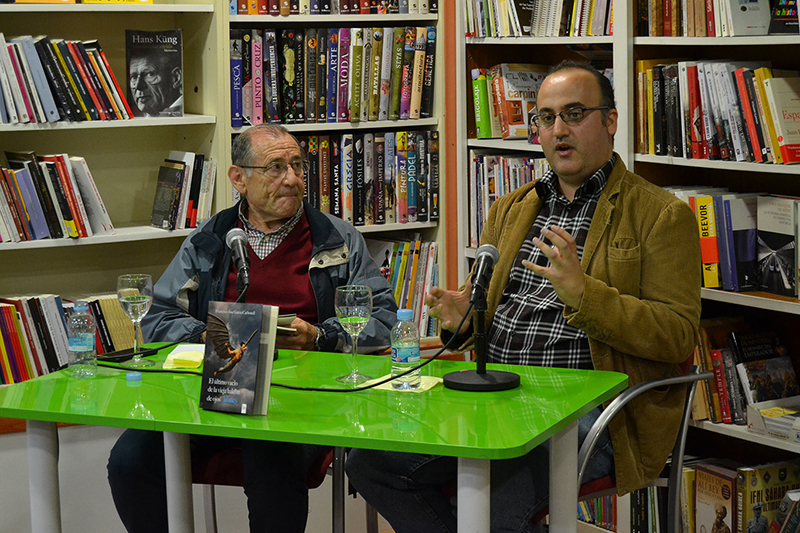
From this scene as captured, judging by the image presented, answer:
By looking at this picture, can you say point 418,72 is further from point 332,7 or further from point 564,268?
point 564,268

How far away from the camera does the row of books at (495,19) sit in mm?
3426

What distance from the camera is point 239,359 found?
1863 mm

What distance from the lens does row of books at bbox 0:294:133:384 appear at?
309cm

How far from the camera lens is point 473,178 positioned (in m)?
3.68

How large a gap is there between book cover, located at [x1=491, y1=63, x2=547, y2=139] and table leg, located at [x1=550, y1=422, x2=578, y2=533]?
1.87m

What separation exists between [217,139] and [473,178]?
97cm

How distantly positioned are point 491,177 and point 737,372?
117 cm

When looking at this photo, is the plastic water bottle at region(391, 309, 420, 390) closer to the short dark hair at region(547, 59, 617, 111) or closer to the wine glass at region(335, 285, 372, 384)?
the wine glass at region(335, 285, 372, 384)

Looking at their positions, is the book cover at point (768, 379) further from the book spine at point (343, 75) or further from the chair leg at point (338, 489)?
the book spine at point (343, 75)

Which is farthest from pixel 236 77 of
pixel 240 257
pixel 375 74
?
pixel 240 257

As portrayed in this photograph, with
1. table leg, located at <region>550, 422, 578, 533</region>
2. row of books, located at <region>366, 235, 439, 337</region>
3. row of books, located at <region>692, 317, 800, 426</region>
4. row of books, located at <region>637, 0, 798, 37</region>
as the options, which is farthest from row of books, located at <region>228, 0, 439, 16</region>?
table leg, located at <region>550, 422, 578, 533</region>

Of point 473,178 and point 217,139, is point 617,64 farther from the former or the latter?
point 217,139

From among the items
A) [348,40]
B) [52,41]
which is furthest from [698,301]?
[52,41]

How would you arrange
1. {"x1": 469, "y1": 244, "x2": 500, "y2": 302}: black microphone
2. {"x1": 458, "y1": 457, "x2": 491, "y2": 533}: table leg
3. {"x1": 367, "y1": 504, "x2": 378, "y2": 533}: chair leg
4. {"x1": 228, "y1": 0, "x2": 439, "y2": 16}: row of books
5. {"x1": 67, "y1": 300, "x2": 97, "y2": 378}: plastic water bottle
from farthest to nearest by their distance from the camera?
{"x1": 228, "y1": 0, "x2": 439, "y2": 16}: row of books → {"x1": 367, "y1": 504, "x2": 378, "y2": 533}: chair leg → {"x1": 67, "y1": 300, "x2": 97, "y2": 378}: plastic water bottle → {"x1": 469, "y1": 244, "x2": 500, "y2": 302}: black microphone → {"x1": 458, "y1": 457, "x2": 491, "y2": 533}: table leg
